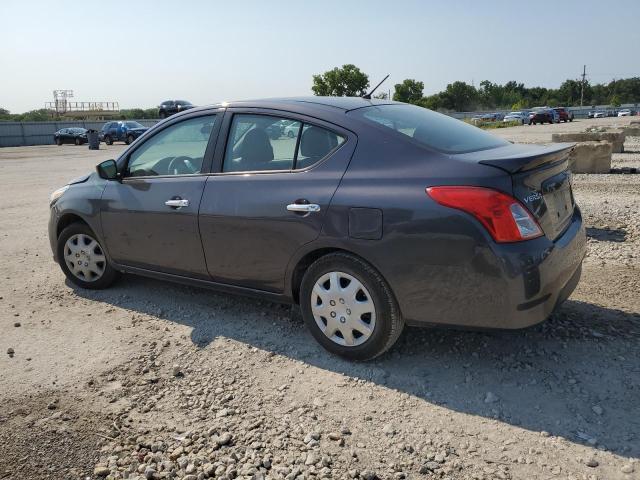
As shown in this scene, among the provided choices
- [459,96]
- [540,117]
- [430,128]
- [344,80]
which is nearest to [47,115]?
[344,80]

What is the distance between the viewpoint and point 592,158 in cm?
1129

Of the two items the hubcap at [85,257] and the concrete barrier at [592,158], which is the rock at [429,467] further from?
the concrete barrier at [592,158]

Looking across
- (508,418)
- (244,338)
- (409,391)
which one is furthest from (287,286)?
(508,418)

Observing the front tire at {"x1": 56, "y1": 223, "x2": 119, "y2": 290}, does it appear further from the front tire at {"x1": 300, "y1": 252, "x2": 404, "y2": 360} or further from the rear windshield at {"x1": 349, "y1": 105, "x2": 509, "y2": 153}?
the rear windshield at {"x1": 349, "y1": 105, "x2": 509, "y2": 153}

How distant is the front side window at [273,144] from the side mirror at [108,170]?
1223 mm

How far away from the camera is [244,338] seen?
3965 mm

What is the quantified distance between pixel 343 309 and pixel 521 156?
4.61 feet

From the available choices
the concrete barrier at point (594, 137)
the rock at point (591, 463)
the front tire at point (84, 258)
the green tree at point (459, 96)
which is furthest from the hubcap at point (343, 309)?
the green tree at point (459, 96)

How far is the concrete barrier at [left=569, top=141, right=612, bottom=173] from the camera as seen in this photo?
11.2 metres

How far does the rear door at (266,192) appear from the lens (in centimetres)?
347

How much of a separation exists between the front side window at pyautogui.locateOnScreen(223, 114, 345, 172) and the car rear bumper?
1173mm

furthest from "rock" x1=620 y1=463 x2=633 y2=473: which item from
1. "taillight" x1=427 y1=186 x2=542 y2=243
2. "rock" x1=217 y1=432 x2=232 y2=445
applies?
"rock" x1=217 y1=432 x2=232 y2=445

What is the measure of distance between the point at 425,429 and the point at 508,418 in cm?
46

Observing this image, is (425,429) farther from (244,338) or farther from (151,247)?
(151,247)
